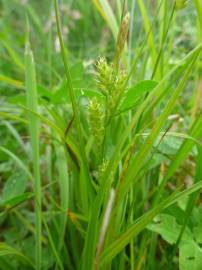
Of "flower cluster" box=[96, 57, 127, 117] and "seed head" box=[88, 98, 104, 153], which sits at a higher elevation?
"flower cluster" box=[96, 57, 127, 117]

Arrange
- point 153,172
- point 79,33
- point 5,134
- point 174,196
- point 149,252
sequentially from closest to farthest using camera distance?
point 174,196
point 149,252
point 153,172
point 5,134
point 79,33

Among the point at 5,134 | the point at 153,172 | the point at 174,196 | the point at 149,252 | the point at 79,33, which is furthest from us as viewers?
the point at 79,33

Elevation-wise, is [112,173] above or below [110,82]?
below

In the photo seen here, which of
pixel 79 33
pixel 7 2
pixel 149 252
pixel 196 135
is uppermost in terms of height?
pixel 7 2

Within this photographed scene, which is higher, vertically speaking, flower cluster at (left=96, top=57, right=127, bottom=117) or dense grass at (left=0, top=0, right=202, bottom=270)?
flower cluster at (left=96, top=57, right=127, bottom=117)

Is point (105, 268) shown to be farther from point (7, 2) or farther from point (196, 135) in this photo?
point (7, 2)

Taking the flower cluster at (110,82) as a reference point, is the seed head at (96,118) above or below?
below

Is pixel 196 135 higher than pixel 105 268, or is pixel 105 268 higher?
pixel 196 135

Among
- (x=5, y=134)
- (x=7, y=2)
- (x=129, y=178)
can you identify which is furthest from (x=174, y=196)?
(x=7, y=2)

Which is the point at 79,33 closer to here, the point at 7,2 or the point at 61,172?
the point at 7,2

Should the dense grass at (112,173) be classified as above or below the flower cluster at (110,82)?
below

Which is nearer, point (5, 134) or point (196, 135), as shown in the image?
point (196, 135)
